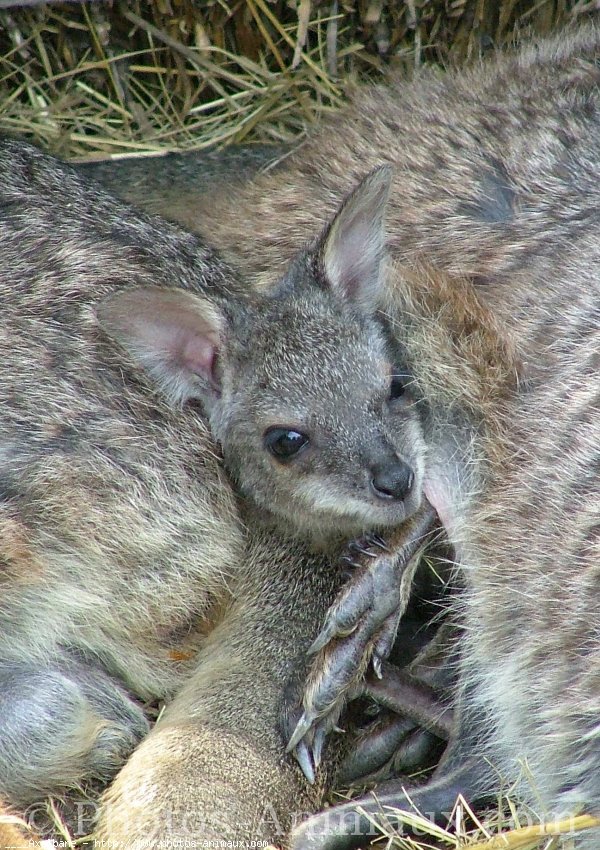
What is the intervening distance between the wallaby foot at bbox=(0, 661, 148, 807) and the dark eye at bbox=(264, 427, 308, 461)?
2.68 feet

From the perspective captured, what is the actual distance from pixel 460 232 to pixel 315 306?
554 millimetres

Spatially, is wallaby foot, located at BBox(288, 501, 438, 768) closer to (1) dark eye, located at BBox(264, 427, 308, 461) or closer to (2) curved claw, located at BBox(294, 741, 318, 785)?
(2) curved claw, located at BBox(294, 741, 318, 785)

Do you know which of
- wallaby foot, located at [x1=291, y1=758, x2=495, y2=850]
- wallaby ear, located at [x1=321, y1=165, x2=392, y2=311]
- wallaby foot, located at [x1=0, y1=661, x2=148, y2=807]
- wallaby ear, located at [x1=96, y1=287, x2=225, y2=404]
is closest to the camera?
wallaby foot, located at [x1=291, y1=758, x2=495, y2=850]

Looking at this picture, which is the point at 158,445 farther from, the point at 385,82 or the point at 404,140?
the point at 385,82

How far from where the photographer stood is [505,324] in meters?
3.58

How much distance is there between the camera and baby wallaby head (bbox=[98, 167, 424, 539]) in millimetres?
3393

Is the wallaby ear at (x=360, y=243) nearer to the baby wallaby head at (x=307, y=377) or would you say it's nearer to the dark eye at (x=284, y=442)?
the baby wallaby head at (x=307, y=377)

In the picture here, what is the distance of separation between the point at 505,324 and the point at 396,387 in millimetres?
380

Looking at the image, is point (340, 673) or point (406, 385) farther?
point (406, 385)

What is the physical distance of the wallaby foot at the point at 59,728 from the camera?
320cm

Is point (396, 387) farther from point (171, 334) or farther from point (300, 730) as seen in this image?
point (300, 730)

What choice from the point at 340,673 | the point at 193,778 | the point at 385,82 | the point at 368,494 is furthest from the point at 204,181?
the point at 193,778

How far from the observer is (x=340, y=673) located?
3.31 meters

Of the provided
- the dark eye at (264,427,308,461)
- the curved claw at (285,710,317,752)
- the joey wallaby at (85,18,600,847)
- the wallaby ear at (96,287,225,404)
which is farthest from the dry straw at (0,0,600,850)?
the curved claw at (285,710,317,752)
